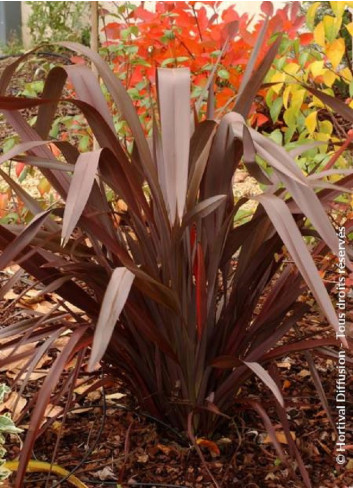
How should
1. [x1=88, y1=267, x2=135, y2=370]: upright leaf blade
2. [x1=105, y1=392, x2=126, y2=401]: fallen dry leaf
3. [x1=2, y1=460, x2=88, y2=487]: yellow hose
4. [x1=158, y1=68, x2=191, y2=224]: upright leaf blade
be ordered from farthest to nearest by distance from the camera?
[x1=105, y1=392, x2=126, y2=401]: fallen dry leaf
[x1=2, y1=460, x2=88, y2=487]: yellow hose
[x1=158, y1=68, x2=191, y2=224]: upright leaf blade
[x1=88, y1=267, x2=135, y2=370]: upright leaf blade

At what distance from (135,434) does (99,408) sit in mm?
163

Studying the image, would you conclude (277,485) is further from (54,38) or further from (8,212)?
(54,38)

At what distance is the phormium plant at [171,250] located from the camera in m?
1.50

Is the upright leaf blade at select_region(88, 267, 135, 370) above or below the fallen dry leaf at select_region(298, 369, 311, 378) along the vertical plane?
above

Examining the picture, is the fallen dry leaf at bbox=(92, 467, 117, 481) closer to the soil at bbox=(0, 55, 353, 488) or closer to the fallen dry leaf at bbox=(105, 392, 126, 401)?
the soil at bbox=(0, 55, 353, 488)

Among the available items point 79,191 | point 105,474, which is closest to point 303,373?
point 105,474

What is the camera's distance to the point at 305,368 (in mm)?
2293

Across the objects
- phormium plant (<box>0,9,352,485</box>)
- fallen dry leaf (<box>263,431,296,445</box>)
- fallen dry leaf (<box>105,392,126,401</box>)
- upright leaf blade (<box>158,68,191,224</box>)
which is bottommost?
fallen dry leaf (<box>263,431,296,445</box>)

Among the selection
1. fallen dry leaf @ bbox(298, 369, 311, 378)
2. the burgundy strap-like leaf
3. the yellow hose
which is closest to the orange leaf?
the yellow hose

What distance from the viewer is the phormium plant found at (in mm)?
1505

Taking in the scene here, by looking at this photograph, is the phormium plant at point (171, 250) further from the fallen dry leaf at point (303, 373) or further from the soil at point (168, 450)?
the fallen dry leaf at point (303, 373)

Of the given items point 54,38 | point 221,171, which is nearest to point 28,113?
point 54,38

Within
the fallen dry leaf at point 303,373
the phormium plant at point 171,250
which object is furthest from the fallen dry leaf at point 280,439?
the fallen dry leaf at point 303,373

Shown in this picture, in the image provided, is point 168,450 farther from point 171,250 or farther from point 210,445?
point 171,250
